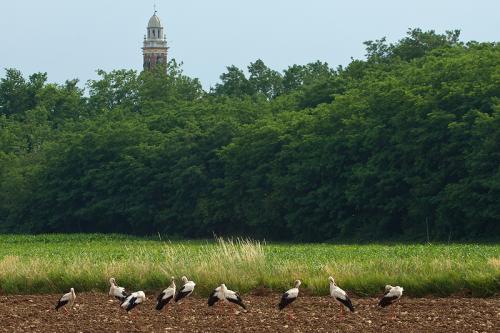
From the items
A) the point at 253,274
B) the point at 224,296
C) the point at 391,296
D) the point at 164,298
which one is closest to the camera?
the point at 391,296

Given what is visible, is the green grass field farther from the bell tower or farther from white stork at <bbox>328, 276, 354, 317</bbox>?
the bell tower

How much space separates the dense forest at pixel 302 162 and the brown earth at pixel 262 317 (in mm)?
32388

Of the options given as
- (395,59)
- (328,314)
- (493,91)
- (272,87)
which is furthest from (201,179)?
(328,314)

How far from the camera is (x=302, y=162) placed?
72812 millimetres

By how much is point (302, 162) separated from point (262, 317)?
49412 millimetres

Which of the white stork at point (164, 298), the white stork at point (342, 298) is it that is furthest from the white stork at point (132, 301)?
the white stork at point (342, 298)

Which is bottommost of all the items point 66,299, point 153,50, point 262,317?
point 262,317

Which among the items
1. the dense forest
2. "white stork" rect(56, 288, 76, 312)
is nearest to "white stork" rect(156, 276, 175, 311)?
"white stork" rect(56, 288, 76, 312)

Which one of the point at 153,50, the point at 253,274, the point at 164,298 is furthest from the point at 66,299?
A: the point at 153,50

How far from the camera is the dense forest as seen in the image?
62.5 m

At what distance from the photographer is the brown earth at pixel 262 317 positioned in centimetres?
2173

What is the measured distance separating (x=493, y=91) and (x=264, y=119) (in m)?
23.4

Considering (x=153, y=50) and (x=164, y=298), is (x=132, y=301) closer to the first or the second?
(x=164, y=298)

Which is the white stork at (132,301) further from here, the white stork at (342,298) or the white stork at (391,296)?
the white stork at (391,296)
